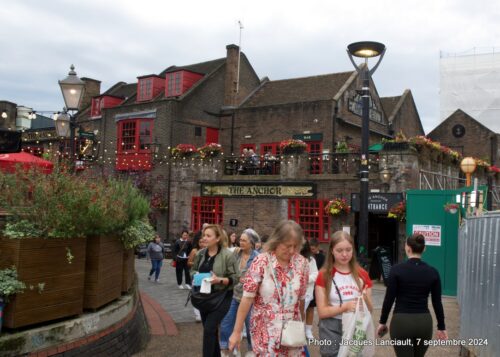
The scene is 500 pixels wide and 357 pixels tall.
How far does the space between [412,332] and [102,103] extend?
28976 mm

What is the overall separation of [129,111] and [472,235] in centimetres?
2283

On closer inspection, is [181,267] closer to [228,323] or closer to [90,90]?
[228,323]

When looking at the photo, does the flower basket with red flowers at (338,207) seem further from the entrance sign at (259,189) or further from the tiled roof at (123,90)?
the tiled roof at (123,90)

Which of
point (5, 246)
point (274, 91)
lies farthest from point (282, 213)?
point (5, 246)

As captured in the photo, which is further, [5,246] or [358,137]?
[358,137]

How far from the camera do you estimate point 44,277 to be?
5.14 metres

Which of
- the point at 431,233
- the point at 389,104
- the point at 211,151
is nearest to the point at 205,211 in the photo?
the point at 211,151

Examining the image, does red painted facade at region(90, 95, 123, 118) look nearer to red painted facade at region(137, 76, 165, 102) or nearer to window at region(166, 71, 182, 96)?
red painted facade at region(137, 76, 165, 102)

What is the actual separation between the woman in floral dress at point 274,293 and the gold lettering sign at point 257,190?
15.8m

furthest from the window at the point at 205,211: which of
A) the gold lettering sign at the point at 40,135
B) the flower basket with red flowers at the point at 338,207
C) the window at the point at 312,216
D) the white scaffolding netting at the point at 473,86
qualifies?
the white scaffolding netting at the point at 473,86

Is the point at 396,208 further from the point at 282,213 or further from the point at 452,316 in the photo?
the point at 452,316

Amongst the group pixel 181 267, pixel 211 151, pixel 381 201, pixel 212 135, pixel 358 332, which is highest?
pixel 212 135

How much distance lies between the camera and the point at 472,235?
7.27 meters

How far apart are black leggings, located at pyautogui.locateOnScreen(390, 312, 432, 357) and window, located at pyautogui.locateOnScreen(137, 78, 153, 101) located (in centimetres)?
2522
